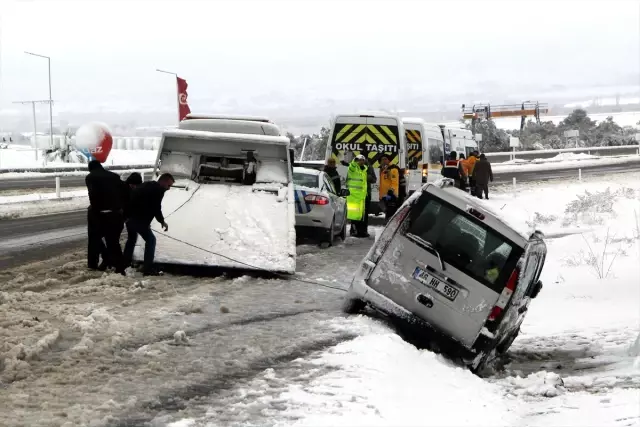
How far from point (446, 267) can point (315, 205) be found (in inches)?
283

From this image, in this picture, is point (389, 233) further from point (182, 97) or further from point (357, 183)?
point (182, 97)

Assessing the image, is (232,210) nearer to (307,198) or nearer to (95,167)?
(95,167)

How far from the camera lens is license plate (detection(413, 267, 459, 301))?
8555 mm

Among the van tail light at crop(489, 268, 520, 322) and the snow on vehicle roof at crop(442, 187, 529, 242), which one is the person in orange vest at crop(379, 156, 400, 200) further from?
Answer: the van tail light at crop(489, 268, 520, 322)

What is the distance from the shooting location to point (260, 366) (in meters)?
7.37

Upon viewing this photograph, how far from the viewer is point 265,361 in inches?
298

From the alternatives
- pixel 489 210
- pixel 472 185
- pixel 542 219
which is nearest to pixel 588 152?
pixel 472 185

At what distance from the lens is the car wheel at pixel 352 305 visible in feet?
31.0

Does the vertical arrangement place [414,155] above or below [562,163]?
above

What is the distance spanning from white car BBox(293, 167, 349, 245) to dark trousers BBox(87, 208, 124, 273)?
446 cm

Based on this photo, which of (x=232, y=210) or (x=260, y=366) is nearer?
(x=260, y=366)

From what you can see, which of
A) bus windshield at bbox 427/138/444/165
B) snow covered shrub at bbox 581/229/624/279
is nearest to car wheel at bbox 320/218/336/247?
snow covered shrub at bbox 581/229/624/279

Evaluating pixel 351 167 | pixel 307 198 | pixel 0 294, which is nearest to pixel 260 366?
pixel 0 294

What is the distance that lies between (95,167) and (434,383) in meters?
6.45
